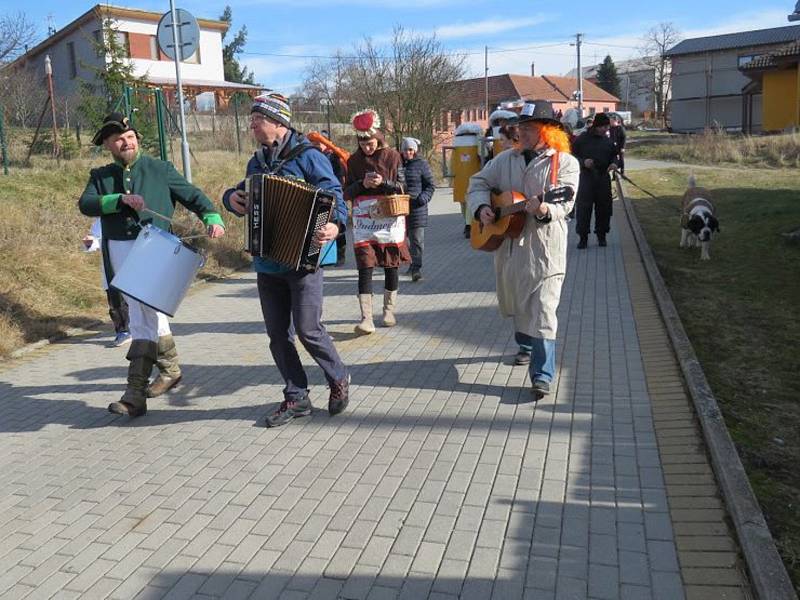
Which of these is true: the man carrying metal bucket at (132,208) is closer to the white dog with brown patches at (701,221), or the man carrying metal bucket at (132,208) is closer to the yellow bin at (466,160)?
the white dog with brown patches at (701,221)

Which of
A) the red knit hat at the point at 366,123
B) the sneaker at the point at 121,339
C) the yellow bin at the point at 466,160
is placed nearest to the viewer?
the red knit hat at the point at 366,123

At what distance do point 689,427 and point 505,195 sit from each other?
75.3 inches

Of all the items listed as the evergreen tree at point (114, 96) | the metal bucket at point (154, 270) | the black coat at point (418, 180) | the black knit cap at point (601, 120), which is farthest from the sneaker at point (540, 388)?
the evergreen tree at point (114, 96)

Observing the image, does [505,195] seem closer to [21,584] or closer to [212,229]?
[212,229]

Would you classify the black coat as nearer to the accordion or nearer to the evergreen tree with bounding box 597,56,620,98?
the accordion

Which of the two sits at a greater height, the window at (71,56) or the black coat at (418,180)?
the window at (71,56)

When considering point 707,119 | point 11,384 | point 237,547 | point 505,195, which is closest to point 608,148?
point 505,195

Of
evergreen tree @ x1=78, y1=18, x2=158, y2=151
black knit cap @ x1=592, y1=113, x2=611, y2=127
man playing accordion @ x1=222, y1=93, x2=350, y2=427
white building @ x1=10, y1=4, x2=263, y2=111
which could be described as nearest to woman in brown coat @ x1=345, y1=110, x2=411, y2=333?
man playing accordion @ x1=222, y1=93, x2=350, y2=427

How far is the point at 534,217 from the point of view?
5.09m

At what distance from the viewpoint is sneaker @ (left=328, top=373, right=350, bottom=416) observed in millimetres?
5148

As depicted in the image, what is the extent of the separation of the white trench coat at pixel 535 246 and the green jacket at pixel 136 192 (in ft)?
6.68

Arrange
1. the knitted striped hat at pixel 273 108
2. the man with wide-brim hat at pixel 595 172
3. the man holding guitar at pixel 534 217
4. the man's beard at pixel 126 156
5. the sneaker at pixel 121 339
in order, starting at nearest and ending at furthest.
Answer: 1. the knitted striped hat at pixel 273 108
2. the man holding guitar at pixel 534 217
3. the man's beard at pixel 126 156
4. the sneaker at pixel 121 339
5. the man with wide-brim hat at pixel 595 172

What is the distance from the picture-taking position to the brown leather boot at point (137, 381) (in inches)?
208

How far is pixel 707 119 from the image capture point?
57781 mm
